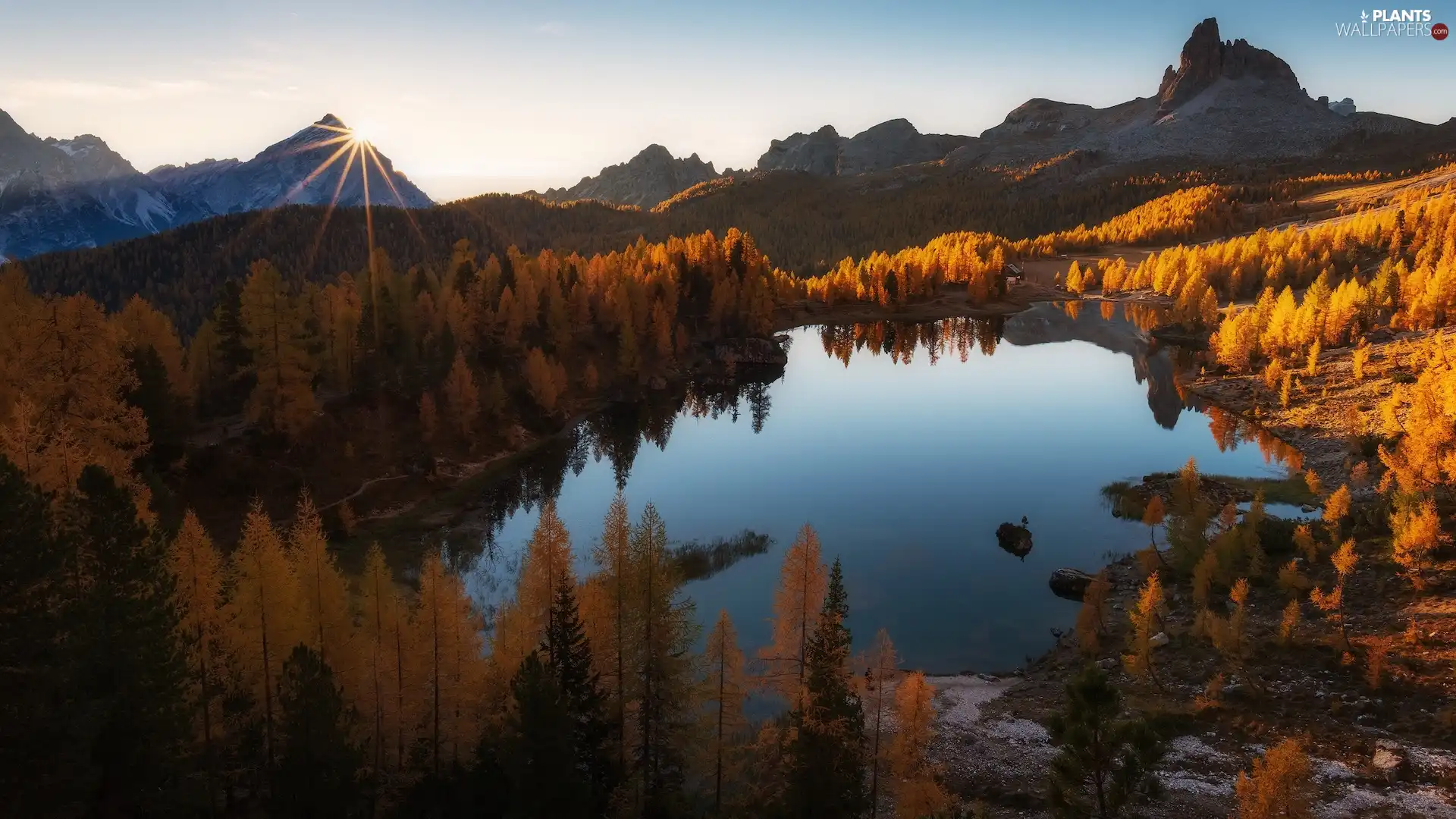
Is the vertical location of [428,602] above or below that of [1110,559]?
above

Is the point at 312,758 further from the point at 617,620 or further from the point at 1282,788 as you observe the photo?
the point at 1282,788

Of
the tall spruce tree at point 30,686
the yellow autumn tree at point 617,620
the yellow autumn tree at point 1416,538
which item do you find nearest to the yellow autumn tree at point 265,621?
the tall spruce tree at point 30,686

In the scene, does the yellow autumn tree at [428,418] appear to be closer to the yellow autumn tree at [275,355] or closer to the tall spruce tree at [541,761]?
the yellow autumn tree at [275,355]

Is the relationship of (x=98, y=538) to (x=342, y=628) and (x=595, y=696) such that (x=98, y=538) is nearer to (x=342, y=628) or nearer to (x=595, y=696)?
(x=342, y=628)

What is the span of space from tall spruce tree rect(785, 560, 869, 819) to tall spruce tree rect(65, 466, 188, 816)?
19.8m

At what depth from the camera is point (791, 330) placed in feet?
568

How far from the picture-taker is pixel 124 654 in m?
22.5

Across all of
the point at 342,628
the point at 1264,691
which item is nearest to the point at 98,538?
the point at 342,628

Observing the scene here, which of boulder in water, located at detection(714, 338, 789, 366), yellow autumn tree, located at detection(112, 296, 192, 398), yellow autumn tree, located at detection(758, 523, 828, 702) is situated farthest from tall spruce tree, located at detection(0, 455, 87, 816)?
boulder in water, located at detection(714, 338, 789, 366)

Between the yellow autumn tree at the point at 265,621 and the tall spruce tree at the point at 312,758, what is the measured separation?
14.9ft

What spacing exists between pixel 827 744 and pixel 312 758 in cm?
1720

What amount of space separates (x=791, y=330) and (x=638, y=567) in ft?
478

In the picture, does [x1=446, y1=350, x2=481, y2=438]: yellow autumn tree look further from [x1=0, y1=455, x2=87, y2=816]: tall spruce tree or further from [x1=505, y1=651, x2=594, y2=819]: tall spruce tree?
[x1=0, y1=455, x2=87, y2=816]: tall spruce tree

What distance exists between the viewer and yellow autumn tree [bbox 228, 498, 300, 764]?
29297 millimetres
